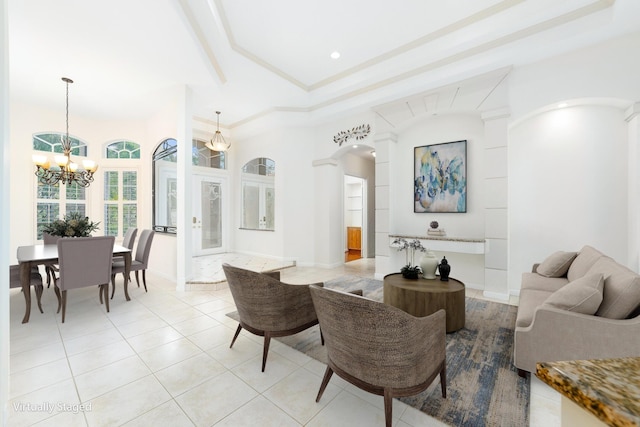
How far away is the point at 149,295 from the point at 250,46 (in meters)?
3.99

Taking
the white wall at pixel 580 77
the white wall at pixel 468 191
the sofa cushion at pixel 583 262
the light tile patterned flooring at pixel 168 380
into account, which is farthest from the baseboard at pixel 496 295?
the white wall at pixel 580 77

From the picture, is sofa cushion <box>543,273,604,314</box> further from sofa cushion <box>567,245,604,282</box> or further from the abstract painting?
the abstract painting

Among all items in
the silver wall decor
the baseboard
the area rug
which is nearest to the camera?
the area rug

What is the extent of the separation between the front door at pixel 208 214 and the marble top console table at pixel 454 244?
4.94 meters

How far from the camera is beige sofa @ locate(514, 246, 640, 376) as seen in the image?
1727 mm

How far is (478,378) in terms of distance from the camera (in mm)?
2018

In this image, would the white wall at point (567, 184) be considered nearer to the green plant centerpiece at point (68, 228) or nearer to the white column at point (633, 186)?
the white column at point (633, 186)

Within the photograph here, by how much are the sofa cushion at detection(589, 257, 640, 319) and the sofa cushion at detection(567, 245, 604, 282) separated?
729 millimetres

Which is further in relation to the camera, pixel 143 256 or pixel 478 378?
pixel 143 256

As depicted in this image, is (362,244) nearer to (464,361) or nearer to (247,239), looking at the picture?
(247,239)

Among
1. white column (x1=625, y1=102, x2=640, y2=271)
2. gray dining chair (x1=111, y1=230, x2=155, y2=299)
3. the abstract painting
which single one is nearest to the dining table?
gray dining chair (x1=111, y1=230, x2=155, y2=299)

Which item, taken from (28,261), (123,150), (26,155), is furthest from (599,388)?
(123,150)

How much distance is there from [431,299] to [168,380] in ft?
7.85

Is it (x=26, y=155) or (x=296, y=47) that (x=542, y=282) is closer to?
(x=296, y=47)
